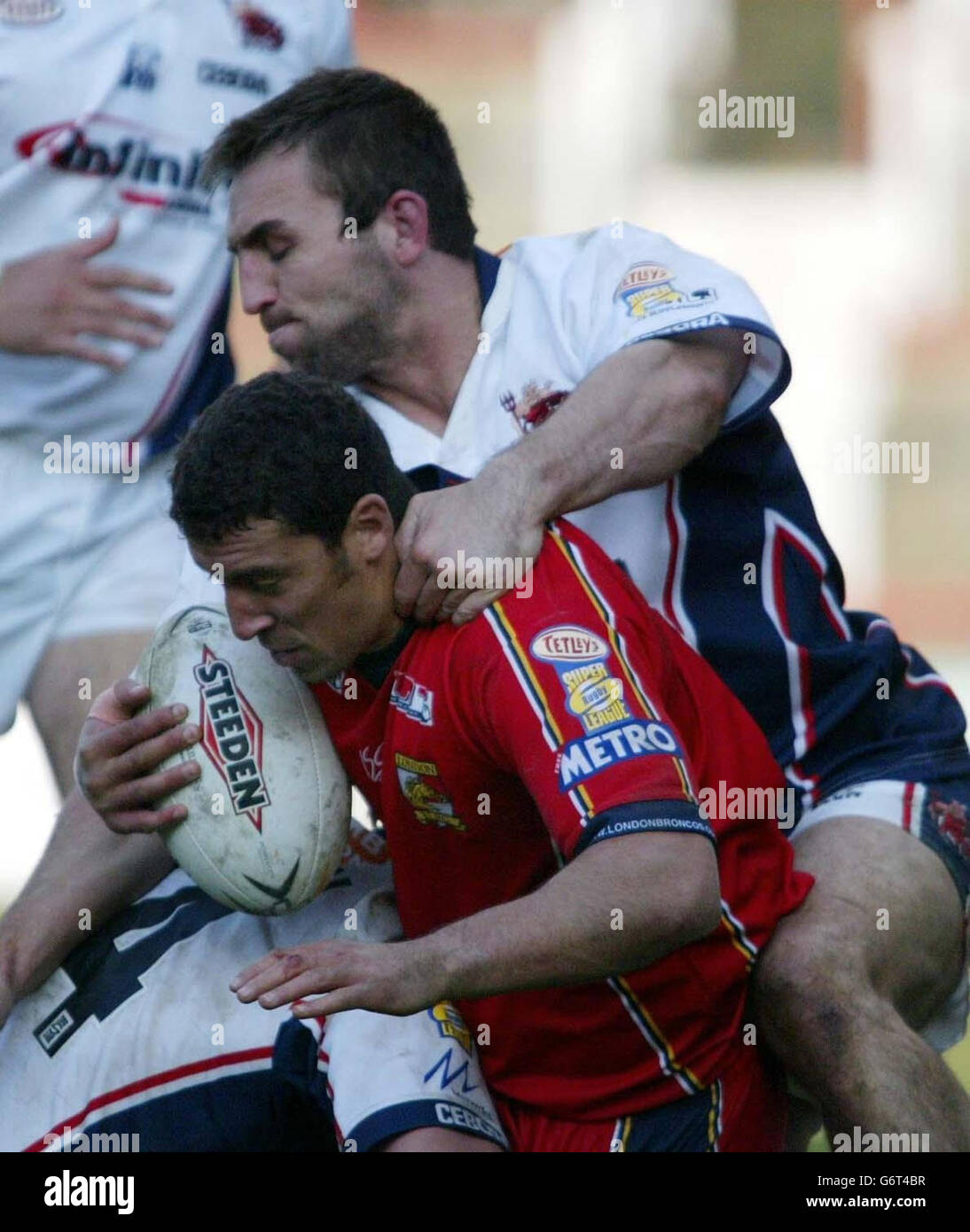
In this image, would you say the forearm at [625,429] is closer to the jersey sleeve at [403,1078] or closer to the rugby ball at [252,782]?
the rugby ball at [252,782]

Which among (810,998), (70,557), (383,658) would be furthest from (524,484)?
(70,557)

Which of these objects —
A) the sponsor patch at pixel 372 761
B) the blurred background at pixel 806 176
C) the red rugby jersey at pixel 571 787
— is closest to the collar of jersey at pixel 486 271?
the red rugby jersey at pixel 571 787

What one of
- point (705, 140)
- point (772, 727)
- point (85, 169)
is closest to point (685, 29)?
point (705, 140)

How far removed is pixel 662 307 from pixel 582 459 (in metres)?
0.37

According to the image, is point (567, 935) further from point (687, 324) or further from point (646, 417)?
point (687, 324)

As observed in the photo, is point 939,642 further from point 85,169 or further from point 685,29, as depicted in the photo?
point 85,169

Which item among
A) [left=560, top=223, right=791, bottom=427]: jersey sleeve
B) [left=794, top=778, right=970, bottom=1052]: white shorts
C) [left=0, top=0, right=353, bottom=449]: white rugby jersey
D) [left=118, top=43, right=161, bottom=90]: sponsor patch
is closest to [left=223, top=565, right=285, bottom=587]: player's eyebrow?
[left=560, top=223, right=791, bottom=427]: jersey sleeve

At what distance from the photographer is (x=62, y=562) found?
172 inches

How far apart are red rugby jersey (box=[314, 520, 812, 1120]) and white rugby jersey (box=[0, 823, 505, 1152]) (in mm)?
143

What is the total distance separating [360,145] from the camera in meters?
3.59

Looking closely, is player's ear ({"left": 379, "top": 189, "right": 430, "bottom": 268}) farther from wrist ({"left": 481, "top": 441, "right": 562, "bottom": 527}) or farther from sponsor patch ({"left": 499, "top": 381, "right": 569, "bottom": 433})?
wrist ({"left": 481, "top": 441, "right": 562, "bottom": 527})

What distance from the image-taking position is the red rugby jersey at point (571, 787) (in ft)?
8.91

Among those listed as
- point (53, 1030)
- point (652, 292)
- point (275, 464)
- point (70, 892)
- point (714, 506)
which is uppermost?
point (652, 292)

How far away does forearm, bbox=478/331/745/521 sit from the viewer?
3184 millimetres
